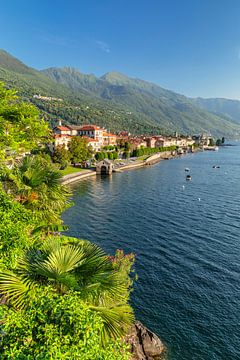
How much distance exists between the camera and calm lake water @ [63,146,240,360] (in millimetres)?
21875

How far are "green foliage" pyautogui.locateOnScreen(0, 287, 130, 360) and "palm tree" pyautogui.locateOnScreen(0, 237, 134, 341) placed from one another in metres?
2.57

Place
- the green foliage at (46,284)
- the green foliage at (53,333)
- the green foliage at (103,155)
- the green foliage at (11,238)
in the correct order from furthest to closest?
the green foliage at (103,155) → the green foliage at (11,238) → the green foliage at (46,284) → the green foliage at (53,333)

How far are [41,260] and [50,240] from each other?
126cm

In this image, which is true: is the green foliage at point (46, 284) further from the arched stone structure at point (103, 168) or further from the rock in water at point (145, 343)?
the arched stone structure at point (103, 168)

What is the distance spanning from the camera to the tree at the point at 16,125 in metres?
16.4

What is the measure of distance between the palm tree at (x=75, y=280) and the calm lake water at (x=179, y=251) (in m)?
12.5

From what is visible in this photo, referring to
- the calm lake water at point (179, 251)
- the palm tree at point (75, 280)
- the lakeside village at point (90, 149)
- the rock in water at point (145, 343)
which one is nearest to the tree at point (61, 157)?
the lakeside village at point (90, 149)

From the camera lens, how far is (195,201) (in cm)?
6388

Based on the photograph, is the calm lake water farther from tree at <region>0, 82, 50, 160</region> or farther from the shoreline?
tree at <region>0, 82, 50, 160</region>

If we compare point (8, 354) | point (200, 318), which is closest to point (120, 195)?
point (200, 318)

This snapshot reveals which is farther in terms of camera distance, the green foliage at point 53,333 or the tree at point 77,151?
the tree at point 77,151

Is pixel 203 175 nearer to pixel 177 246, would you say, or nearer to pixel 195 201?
pixel 195 201

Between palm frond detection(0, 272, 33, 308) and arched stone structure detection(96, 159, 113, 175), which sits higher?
palm frond detection(0, 272, 33, 308)

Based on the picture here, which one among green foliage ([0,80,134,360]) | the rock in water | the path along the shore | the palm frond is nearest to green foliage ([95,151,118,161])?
the path along the shore
